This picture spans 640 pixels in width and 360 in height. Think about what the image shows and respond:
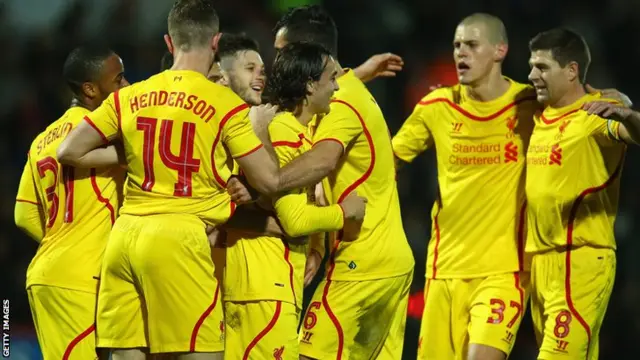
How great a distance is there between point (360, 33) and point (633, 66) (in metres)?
2.61

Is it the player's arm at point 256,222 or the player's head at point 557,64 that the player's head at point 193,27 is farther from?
the player's head at point 557,64

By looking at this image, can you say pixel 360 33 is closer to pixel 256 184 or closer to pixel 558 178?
pixel 558 178

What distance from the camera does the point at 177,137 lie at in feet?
19.0

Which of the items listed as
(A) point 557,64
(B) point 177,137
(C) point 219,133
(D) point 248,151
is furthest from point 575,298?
(B) point 177,137

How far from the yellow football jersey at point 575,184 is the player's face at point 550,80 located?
19 cm

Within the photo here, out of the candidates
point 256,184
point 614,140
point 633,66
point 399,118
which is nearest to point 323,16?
point 256,184

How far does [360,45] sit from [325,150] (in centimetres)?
526

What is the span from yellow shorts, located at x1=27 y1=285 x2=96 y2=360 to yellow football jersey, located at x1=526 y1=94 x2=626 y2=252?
285 centimetres

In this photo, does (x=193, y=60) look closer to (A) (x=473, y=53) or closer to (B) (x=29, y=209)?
(B) (x=29, y=209)

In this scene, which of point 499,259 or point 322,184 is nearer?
point 322,184

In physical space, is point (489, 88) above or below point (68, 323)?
above

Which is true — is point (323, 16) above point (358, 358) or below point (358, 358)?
above

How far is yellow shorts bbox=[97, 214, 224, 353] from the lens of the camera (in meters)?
5.77

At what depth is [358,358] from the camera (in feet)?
21.7
